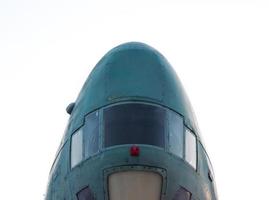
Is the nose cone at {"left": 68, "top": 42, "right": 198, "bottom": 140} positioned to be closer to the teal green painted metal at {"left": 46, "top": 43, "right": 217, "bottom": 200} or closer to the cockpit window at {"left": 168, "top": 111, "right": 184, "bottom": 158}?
the teal green painted metal at {"left": 46, "top": 43, "right": 217, "bottom": 200}

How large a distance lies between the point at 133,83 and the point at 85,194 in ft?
8.73

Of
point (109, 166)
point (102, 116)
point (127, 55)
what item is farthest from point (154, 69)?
point (109, 166)

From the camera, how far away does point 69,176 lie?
1207cm

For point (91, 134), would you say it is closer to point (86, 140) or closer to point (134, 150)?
point (86, 140)

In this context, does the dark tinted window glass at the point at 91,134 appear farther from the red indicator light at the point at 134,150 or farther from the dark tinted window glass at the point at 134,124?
the red indicator light at the point at 134,150

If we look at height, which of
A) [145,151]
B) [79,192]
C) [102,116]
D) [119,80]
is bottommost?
[79,192]

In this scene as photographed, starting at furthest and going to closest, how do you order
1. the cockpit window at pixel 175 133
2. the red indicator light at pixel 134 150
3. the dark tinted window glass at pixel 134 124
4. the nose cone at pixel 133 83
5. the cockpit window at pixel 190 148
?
the nose cone at pixel 133 83, the cockpit window at pixel 190 148, the cockpit window at pixel 175 133, the dark tinted window glass at pixel 134 124, the red indicator light at pixel 134 150

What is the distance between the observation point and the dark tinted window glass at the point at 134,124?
11.7m

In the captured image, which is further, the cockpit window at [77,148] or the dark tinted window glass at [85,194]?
the cockpit window at [77,148]

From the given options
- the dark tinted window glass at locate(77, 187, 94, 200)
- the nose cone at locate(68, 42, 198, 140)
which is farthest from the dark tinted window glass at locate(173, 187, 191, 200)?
the nose cone at locate(68, 42, 198, 140)

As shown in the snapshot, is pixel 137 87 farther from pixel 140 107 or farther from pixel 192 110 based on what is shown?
pixel 192 110

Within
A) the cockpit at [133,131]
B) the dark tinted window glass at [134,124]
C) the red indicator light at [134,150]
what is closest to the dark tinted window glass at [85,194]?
the cockpit at [133,131]

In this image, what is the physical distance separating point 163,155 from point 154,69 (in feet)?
8.42

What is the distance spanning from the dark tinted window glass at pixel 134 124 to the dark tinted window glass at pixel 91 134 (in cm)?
22
